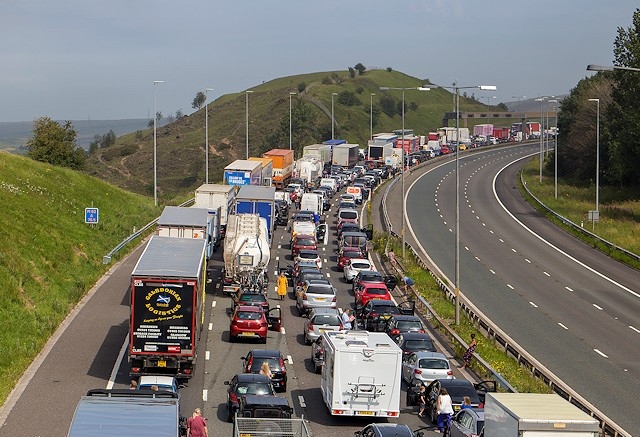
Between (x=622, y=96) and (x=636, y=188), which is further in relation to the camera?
(x=636, y=188)

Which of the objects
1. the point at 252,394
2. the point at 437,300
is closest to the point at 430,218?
the point at 437,300

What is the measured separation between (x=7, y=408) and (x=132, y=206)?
4370 centimetres

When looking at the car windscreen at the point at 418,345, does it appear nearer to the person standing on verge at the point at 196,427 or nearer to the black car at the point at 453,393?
the black car at the point at 453,393

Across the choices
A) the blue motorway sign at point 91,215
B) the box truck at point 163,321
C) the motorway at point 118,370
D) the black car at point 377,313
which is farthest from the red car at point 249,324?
the blue motorway sign at point 91,215

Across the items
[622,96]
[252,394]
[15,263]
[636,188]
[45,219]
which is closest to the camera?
[252,394]

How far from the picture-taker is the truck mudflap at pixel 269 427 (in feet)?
73.7

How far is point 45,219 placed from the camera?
55.4 meters

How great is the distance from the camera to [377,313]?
144 feet

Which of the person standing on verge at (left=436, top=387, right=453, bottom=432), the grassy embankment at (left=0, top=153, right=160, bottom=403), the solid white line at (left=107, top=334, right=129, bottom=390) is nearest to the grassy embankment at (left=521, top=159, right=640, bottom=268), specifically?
the grassy embankment at (left=0, top=153, right=160, bottom=403)

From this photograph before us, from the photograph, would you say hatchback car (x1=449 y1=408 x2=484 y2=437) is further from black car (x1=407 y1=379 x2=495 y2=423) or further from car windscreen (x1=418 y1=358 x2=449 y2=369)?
car windscreen (x1=418 y1=358 x2=449 y2=369)

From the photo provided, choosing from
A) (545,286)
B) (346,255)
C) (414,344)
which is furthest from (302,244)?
(414,344)

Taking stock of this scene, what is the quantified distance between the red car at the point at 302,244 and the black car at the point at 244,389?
104 feet

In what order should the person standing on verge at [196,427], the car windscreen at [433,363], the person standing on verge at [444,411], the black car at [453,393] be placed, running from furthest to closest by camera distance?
the car windscreen at [433,363]
the black car at [453,393]
the person standing on verge at [444,411]
the person standing on verge at [196,427]

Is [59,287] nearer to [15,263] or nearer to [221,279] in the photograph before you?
[15,263]
